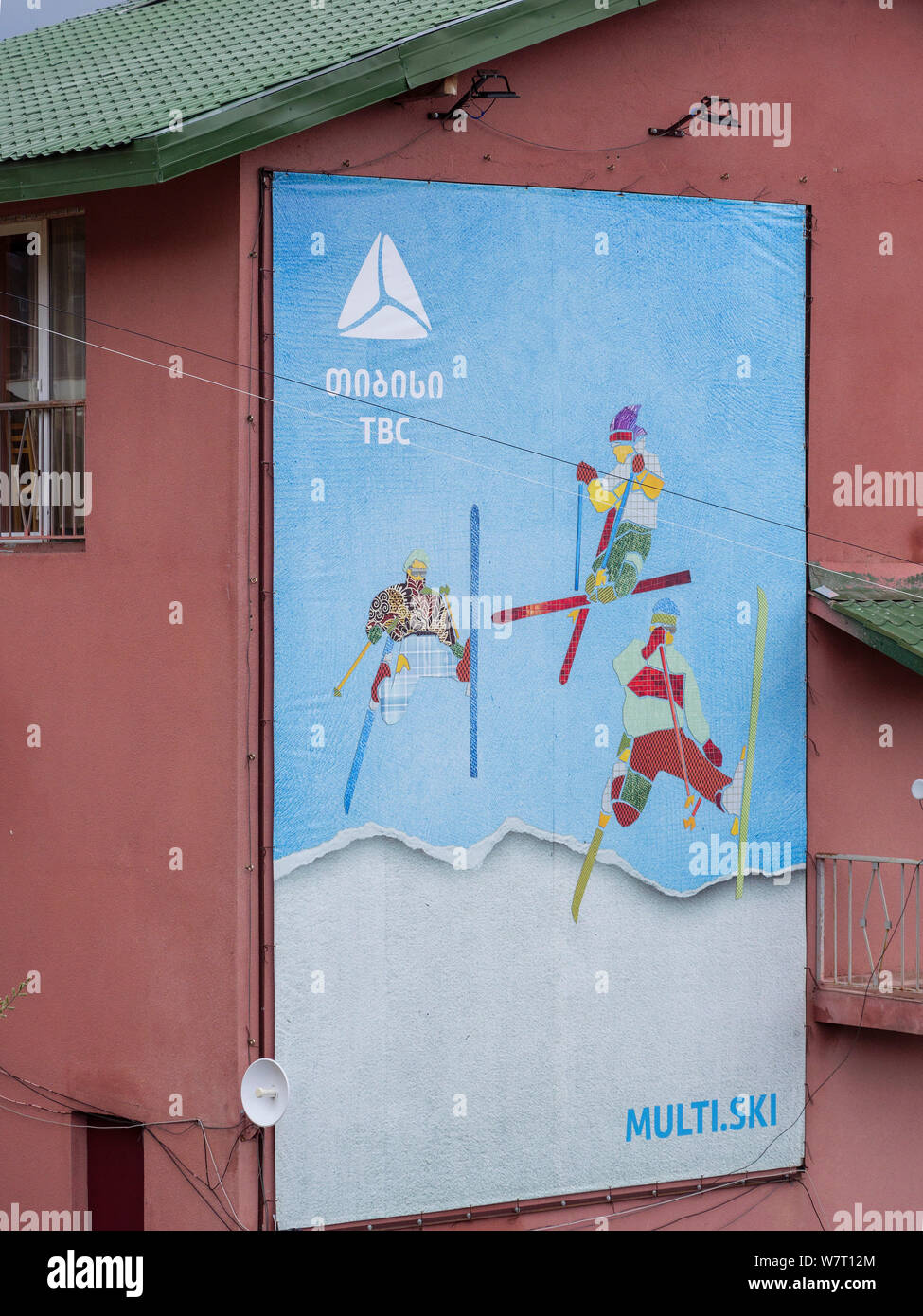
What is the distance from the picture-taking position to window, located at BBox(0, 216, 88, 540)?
11.0 meters

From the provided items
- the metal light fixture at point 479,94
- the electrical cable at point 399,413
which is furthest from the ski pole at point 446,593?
the metal light fixture at point 479,94

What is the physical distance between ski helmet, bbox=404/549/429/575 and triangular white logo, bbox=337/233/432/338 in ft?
4.97

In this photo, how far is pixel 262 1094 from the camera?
9.60 meters

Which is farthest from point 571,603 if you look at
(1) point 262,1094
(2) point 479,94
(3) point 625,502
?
(1) point 262,1094

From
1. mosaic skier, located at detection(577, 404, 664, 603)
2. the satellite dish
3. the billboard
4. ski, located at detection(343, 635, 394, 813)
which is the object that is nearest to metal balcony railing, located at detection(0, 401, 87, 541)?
the billboard

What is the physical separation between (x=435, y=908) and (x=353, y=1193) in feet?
6.62

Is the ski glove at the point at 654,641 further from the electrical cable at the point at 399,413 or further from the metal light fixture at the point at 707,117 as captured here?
the metal light fixture at the point at 707,117

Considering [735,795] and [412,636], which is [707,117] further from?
[735,795]

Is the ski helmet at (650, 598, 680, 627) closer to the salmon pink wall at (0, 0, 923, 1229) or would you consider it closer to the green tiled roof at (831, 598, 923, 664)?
the salmon pink wall at (0, 0, 923, 1229)

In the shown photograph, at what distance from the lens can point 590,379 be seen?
10.9 m

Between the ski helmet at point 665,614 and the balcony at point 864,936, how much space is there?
2.26 meters

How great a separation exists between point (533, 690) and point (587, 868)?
137 centimetres

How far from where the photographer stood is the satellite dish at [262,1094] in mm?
9562

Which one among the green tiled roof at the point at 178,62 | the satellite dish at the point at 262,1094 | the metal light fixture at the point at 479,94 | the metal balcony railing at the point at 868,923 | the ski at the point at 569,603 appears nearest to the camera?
the satellite dish at the point at 262,1094
